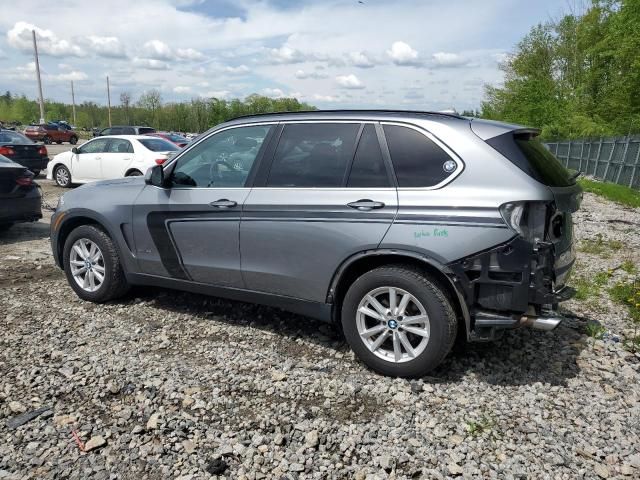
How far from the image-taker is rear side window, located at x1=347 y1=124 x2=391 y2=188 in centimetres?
370

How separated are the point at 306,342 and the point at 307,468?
1602 millimetres

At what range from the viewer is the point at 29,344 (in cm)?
427

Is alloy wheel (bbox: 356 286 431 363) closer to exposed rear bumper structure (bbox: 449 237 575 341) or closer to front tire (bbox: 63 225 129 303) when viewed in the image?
exposed rear bumper structure (bbox: 449 237 575 341)

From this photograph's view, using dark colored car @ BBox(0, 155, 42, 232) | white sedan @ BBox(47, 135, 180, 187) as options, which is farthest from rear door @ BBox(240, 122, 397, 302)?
white sedan @ BBox(47, 135, 180, 187)

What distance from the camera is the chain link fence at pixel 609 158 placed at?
18.9m

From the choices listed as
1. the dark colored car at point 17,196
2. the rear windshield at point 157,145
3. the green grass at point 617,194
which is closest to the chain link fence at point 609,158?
the green grass at point 617,194

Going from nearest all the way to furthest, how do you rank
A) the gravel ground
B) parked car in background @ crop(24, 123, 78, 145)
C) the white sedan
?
the gravel ground → the white sedan → parked car in background @ crop(24, 123, 78, 145)

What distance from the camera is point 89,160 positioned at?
13750 mm

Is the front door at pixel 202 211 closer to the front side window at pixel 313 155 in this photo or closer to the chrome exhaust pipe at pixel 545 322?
the front side window at pixel 313 155

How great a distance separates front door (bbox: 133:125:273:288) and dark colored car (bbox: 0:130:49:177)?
43.2 ft

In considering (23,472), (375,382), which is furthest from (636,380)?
(23,472)

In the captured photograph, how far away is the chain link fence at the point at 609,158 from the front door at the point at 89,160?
566 inches

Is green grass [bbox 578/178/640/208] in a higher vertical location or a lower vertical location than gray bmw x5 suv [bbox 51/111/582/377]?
lower

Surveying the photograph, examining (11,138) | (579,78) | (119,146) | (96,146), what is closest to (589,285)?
(119,146)
